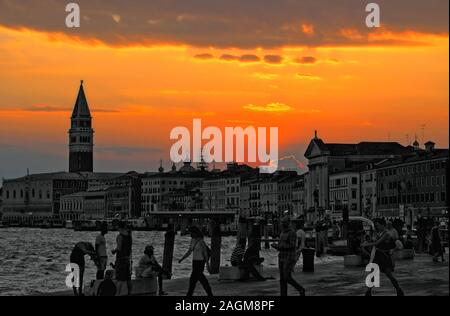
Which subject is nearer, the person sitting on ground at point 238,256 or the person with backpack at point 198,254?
the person with backpack at point 198,254

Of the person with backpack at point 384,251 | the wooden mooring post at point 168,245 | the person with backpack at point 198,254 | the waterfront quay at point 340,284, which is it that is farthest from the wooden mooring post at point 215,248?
the person with backpack at point 384,251

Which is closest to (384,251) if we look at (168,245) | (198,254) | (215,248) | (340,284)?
(198,254)

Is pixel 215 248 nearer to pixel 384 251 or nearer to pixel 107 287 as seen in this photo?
pixel 107 287

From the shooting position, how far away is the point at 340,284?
26062mm

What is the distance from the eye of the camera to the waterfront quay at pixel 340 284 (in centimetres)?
2353

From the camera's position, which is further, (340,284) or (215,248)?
(215,248)

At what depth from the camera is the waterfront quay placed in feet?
77.2

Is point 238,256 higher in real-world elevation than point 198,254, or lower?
lower

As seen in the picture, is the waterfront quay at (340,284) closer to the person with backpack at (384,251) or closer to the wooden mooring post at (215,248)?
the person with backpack at (384,251)
